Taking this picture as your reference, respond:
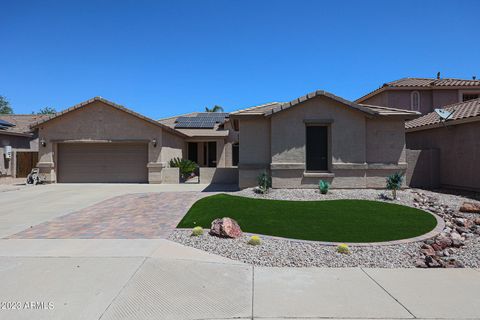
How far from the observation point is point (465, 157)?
1314 cm

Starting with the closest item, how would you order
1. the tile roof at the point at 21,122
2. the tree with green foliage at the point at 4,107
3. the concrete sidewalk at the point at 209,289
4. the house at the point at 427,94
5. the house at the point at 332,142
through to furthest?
the concrete sidewalk at the point at 209,289, the house at the point at 332,142, the house at the point at 427,94, the tile roof at the point at 21,122, the tree with green foliage at the point at 4,107

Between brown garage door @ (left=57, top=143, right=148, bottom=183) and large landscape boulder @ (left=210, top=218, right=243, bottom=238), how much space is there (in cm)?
1342

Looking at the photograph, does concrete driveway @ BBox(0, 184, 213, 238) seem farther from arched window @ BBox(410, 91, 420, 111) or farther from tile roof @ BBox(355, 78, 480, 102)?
arched window @ BBox(410, 91, 420, 111)

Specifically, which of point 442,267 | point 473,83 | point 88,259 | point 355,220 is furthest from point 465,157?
point 88,259

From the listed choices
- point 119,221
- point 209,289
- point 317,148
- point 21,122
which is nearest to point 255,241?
point 209,289

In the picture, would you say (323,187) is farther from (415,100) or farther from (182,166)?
(415,100)

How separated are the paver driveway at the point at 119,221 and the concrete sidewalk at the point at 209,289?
141 centimetres

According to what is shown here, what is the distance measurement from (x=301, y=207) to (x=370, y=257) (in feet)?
14.3

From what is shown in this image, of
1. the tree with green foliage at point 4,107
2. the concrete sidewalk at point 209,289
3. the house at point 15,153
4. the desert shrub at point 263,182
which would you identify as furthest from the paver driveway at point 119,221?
the tree with green foliage at point 4,107

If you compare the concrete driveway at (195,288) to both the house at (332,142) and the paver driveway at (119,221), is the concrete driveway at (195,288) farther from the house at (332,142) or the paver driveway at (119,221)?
the house at (332,142)

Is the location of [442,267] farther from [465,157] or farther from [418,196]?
[465,157]

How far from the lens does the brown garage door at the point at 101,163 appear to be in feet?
64.0

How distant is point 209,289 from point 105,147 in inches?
680

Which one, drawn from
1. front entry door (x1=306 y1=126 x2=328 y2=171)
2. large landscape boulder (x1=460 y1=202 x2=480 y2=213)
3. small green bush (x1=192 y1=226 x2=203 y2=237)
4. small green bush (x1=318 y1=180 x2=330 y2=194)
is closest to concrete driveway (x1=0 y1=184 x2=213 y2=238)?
small green bush (x1=192 y1=226 x2=203 y2=237)
